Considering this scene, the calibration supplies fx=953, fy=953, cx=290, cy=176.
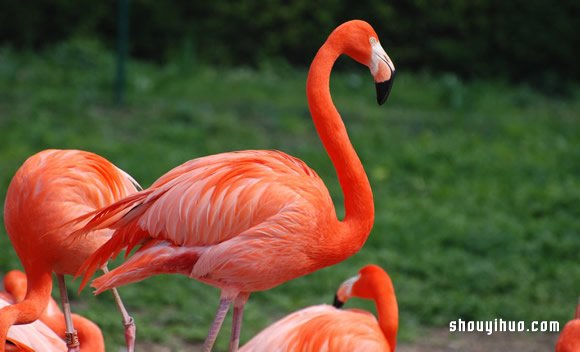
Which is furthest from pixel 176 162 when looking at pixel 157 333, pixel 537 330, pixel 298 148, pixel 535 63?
pixel 535 63

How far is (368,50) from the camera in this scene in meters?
3.01

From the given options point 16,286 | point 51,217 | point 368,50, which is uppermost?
point 368,50

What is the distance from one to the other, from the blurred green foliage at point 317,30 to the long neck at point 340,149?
20.6ft

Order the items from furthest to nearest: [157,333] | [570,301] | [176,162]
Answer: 1. [176,162]
2. [570,301]
3. [157,333]

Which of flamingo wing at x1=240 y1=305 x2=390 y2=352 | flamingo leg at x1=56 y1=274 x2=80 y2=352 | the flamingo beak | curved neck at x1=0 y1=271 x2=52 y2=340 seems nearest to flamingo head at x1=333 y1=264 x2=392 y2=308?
the flamingo beak

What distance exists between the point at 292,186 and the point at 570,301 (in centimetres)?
269

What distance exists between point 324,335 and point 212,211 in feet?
2.01

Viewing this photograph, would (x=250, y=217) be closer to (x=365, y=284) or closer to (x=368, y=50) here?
(x=368, y=50)

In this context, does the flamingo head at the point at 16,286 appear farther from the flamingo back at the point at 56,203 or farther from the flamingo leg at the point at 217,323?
the flamingo leg at the point at 217,323

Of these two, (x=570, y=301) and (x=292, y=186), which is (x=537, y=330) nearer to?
(x=570, y=301)

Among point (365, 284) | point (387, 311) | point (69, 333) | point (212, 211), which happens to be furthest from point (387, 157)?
point (212, 211)

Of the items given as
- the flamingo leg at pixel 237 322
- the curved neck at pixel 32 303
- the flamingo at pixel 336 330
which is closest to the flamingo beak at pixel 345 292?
the flamingo at pixel 336 330

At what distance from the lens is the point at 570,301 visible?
508 cm

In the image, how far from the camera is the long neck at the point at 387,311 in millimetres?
3393
